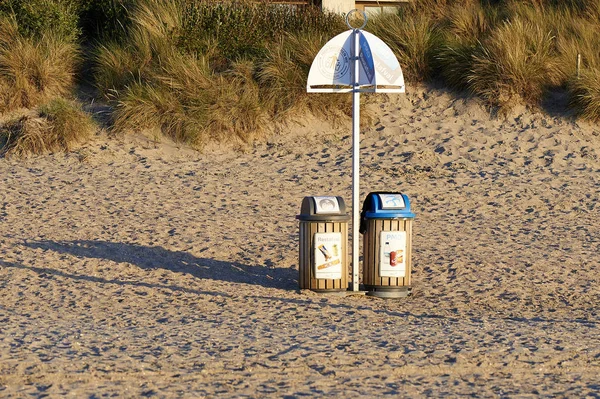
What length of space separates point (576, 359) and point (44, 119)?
9.18 metres

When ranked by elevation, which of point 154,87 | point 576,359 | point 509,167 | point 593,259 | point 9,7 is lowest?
point 576,359

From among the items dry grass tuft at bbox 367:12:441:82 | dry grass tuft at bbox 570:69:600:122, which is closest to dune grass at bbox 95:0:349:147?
dry grass tuft at bbox 367:12:441:82

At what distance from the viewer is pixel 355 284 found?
8.41m

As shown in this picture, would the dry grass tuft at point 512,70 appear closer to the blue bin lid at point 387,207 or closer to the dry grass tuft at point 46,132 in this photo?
the dry grass tuft at point 46,132

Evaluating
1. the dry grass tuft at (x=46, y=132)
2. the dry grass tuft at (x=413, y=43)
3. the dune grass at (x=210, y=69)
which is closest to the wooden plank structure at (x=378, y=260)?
the dune grass at (x=210, y=69)

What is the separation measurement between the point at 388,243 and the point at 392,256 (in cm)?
12

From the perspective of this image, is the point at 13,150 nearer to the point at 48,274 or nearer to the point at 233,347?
the point at 48,274

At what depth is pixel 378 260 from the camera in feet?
27.2

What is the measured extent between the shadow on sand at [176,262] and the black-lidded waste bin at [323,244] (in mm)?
391

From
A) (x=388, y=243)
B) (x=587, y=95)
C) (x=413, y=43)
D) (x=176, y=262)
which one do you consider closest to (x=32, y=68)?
(x=413, y=43)

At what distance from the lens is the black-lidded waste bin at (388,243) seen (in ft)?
27.1

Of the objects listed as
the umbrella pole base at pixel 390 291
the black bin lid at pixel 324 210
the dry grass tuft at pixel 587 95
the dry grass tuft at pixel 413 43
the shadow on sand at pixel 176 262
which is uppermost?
the dry grass tuft at pixel 413 43

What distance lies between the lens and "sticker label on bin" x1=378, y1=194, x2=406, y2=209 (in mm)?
8250

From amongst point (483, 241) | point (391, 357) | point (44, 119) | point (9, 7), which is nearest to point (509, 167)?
point (483, 241)
